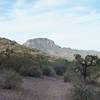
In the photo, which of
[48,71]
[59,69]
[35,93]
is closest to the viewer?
[35,93]

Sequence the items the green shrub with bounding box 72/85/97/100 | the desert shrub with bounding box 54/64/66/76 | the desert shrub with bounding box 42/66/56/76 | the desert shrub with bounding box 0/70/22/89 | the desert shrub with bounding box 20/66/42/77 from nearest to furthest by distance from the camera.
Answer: the green shrub with bounding box 72/85/97/100, the desert shrub with bounding box 0/70/22/89, the desert shrub with bounding box 20/66/42/77, the desert shrub with bounding box 42/66/56/76, the desert shrub with bounding box 54/64/66/76

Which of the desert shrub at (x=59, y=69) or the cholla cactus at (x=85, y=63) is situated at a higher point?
the cholla cactus at (x=85, y=63)

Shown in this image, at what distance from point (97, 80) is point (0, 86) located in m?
17.9

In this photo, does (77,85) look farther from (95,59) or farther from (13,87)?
(95,59)

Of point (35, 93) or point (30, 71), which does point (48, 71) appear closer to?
point (30, 71)

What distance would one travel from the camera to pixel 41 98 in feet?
71.5

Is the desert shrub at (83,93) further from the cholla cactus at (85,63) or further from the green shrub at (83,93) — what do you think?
the cholla cactus at (85,63)

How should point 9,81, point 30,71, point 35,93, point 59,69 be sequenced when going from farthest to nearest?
point 59,69
point 30,71
point 9,81
point 35,93

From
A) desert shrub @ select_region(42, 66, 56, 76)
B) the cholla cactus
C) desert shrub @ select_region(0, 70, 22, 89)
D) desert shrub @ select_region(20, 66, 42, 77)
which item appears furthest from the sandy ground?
desert shrub @ select_region(42, 66, 56, 76)

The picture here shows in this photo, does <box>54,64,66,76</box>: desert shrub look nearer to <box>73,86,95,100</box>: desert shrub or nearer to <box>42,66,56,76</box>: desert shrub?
<box>42,66,56,76</box>: desert shrub

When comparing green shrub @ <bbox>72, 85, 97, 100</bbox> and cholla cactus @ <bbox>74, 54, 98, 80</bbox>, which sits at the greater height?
cholla cactus @ <bbox>74, 54, 98, 80</bbox>

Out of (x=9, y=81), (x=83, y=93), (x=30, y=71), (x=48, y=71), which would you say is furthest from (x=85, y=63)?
(x=83, y=93)

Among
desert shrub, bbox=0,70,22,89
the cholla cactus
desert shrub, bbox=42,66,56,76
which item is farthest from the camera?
desert shrub, bbox=42,66,56,76

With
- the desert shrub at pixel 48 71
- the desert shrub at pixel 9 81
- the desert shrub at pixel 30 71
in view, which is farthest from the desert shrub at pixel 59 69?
the desert shrub at pixel 9 81
